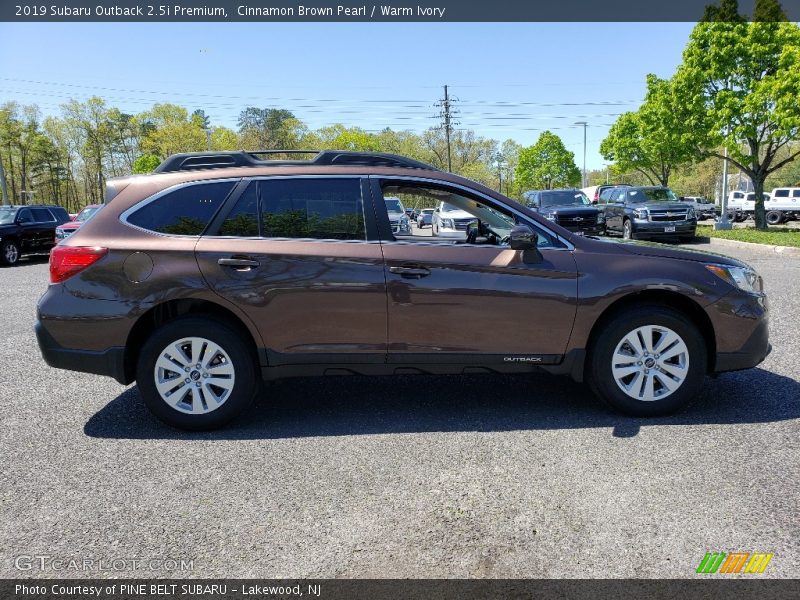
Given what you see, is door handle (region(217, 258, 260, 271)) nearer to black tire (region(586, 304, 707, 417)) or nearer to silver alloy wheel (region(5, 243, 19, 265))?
black tire (region(586, 304, 707, 417))

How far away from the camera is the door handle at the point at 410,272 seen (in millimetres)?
4266

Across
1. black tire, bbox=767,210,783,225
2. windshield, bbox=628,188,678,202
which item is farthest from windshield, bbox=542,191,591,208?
black tire, bbox=767,210,783,225

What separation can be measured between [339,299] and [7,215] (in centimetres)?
1860

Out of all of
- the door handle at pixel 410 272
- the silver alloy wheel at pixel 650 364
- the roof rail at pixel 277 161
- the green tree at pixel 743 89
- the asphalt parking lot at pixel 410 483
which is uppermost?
the green tree at pixel 743 89

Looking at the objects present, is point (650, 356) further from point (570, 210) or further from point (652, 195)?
point (652, 195)

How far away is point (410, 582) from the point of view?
256 cm

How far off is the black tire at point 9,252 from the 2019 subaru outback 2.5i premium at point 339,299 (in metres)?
16.5

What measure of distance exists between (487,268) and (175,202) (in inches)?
87.6

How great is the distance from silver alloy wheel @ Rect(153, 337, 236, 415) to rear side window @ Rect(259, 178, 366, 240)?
0.91 metres

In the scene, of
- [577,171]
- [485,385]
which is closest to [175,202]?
[485,385]

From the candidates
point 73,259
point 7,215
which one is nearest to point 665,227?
point 73,259

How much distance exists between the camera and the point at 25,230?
61.6ft

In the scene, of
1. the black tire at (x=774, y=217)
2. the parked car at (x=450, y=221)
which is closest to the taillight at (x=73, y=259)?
the parked car at (x=450, y=221)

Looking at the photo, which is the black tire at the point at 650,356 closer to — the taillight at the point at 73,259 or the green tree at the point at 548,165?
the taillight at the point at 73,259
